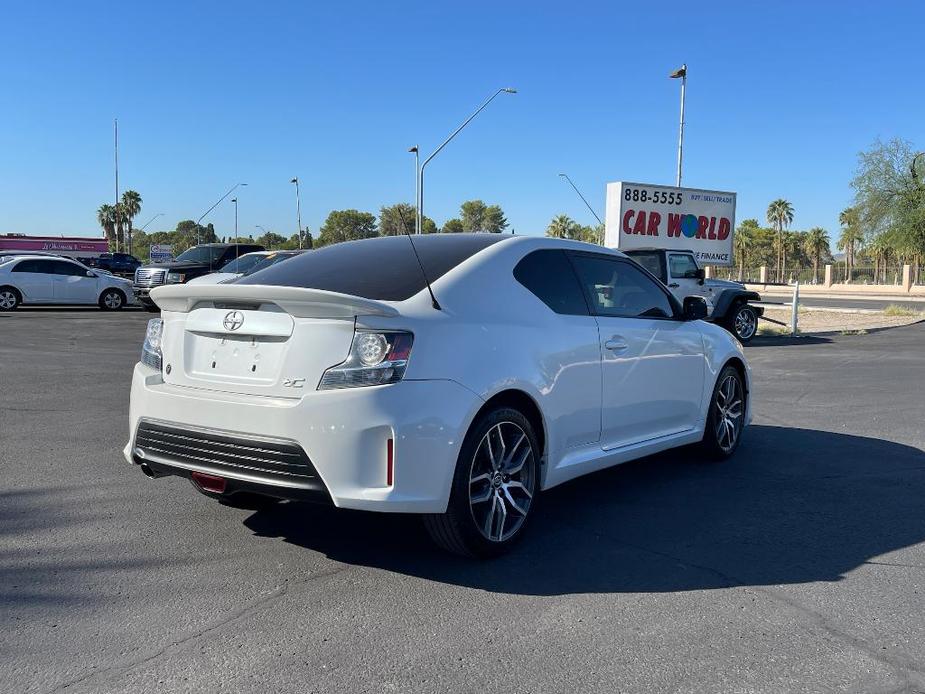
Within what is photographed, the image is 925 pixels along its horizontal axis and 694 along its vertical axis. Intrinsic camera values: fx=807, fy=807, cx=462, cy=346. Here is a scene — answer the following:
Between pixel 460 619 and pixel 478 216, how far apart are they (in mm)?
98141

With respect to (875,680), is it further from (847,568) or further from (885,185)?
(885,185)

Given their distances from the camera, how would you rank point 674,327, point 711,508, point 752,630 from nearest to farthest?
point 752,630 < point 711,508 < point 674,327

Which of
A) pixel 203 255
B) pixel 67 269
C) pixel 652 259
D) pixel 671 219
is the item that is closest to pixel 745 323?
pixel 652 259

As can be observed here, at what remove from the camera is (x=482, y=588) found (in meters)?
3.76

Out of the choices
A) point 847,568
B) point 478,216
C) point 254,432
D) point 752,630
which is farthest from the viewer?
point 478,216

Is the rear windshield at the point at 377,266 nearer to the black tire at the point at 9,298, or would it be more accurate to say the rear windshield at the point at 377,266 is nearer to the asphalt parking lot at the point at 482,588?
the asphalt parking lot at the point at 482,588

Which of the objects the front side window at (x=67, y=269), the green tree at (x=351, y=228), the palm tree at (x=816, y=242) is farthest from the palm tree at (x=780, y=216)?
the front side window at (x=67, y=269)

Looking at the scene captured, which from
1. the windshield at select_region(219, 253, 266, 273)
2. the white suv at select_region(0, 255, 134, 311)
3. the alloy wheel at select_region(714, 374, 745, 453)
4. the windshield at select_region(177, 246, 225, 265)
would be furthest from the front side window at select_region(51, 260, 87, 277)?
the alloy wheel at select_region(714, 374, 745, 453)

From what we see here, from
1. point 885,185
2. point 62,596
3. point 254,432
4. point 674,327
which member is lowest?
point 62,596

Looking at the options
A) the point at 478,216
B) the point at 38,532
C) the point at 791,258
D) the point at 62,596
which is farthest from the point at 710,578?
the point at 791,258

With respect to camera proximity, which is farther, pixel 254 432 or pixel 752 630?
pixel 254 432

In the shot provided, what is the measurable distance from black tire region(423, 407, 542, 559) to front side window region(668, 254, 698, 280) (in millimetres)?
12239

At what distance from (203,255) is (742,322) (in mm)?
14012

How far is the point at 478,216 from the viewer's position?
328 feet
